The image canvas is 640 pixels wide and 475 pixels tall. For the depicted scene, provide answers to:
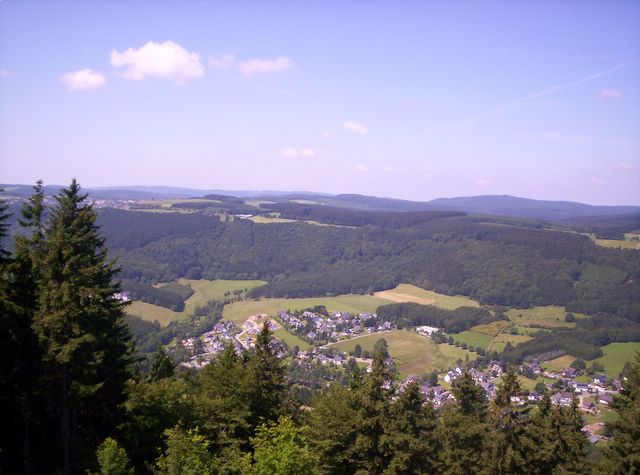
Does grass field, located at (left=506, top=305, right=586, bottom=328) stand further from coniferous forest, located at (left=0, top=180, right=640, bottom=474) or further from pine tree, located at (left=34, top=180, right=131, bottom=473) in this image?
pine tree, located at (left=34, top=180, right=131, bottom=473)

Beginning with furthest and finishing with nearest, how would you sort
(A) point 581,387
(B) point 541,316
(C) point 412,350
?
(B) point 541,316 < (C) point 412,350 < (A) point 581,387

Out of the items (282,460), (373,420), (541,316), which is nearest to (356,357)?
(541,316)

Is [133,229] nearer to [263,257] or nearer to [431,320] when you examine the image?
[263,257]

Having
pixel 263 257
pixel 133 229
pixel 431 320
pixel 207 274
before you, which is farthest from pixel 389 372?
pixel 133 229

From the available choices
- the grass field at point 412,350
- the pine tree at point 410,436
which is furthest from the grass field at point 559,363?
the pine tree at point 410,436

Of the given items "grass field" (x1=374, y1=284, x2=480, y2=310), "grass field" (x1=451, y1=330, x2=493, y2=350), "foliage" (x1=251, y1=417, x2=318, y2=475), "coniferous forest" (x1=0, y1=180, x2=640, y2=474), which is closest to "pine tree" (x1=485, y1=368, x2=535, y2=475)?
"coniferous forest" (x1=0, y1=180, x2=640, y2=474)

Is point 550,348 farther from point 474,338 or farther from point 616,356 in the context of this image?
point 474,338

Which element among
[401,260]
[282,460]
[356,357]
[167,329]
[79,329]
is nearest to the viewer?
[282,460]
